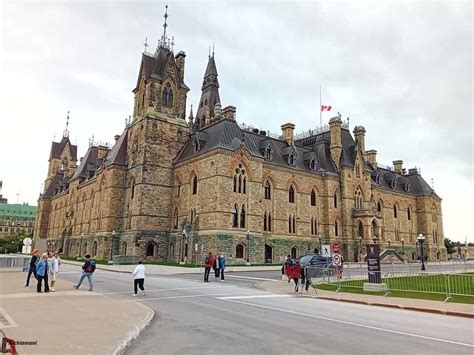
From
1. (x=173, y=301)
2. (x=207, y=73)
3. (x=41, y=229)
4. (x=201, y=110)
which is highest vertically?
(x=207, y=73)

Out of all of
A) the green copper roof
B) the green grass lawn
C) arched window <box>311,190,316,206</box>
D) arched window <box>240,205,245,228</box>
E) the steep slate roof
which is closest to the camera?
the green grass lawn

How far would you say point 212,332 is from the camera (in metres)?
9.06

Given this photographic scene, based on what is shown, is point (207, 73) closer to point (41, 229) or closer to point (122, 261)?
point (122, 261)

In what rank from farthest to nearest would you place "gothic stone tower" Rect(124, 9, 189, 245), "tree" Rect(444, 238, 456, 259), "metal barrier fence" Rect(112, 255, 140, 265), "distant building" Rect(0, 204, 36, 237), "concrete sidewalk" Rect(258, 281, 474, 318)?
"distant building" Rect(0, 204, 36, 237) < "tree" Rect(444, 238, 456, 259) < "gothic stone tower" Rect(124, 9, 189, 245) < "metal barrier fence" Rect(112, 255, 140, 265) < "concrete sidewalk" Rect(258, 281, 474, 318)

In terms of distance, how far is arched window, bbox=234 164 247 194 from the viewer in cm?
4044

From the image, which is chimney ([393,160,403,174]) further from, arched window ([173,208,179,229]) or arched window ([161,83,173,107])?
arched window ([173,208,179,229])

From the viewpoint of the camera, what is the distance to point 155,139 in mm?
44969

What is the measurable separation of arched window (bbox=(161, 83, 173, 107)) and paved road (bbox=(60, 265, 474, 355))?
3579cm

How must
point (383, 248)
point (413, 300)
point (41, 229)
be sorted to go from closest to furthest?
1. point (413, 300)
2. point (383, 248)
3. point (41, 229)

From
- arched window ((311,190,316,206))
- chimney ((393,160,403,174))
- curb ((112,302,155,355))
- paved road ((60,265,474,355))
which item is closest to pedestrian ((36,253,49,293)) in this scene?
paved road ((60,265,474,355))

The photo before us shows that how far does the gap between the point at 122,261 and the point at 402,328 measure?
33496mm

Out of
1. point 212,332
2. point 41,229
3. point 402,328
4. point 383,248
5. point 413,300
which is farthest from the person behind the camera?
point 41,229

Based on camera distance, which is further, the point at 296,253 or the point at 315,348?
the point at 296,253

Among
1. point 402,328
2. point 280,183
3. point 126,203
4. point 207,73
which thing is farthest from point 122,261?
point 207,73
